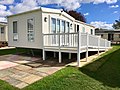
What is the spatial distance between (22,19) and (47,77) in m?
7.20

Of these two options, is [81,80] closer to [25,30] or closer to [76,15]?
[25,30]

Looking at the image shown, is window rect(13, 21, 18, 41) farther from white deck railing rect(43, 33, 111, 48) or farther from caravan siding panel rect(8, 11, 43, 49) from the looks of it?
white deck railing rect(43, 33, 111, 48)

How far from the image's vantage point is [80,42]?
8500mm

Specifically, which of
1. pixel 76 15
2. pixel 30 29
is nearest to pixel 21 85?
pixel 30 29

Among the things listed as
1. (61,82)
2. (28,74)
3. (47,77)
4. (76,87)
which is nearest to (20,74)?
(28,74)

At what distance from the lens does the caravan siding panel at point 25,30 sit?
10.8 m

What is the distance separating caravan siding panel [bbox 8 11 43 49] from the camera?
35.3ft

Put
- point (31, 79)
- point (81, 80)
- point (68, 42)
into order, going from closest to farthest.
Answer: point (81, 80)
point (31, 79)
point (68, 42)

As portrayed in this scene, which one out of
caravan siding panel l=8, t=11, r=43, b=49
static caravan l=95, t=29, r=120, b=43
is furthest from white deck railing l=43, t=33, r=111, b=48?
static caravan l=95, t=29, r=120, b=43

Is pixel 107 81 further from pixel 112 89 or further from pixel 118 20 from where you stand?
pixel 118 20

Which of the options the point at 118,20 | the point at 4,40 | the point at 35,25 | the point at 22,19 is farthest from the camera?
the point at 118,20

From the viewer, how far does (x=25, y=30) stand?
1195 cm

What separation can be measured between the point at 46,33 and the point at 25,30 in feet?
7.11

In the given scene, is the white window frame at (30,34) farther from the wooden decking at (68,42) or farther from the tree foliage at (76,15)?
the tree foliage at (76,15)
